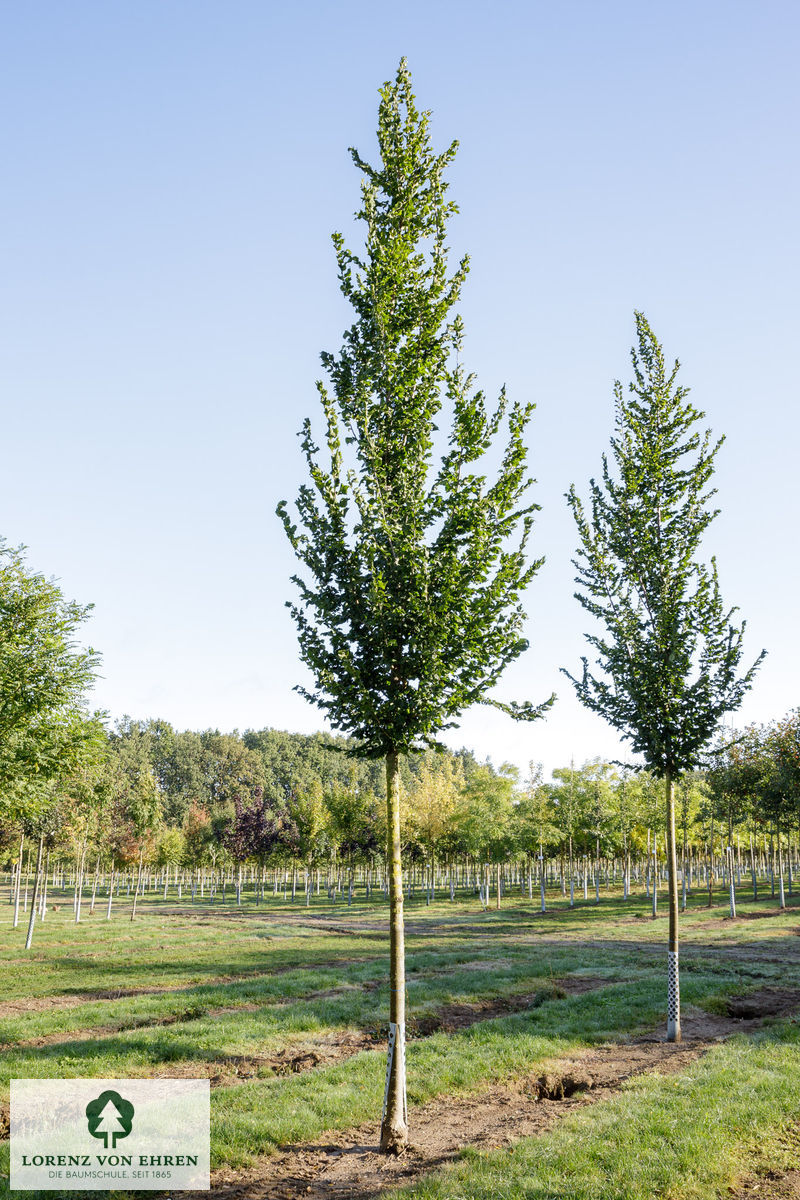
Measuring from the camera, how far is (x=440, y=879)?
96188mm

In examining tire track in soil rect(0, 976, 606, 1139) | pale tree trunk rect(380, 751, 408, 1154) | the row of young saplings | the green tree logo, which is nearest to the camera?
pale tree trunk rect(380, 751, 408, 1154)

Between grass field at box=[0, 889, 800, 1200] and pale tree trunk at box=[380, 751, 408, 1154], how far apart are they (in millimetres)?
685

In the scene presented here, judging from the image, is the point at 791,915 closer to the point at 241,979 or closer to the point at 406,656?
the point at 241,979

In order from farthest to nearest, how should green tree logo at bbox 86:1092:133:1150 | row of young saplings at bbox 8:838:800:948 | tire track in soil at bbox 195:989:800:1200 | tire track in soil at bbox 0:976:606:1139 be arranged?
row of young saplings at bbox 8:838:800:948 → tire track in soil at bbox 0:976:606:1139 → green tree logo at bbox 86:1092:133:1150 → tire track in soil at bbox 195:989:800:1200

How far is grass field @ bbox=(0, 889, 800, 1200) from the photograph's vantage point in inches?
326

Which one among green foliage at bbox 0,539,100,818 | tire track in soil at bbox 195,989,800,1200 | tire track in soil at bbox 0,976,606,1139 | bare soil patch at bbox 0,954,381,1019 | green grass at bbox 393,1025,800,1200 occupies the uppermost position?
green foliage at bbox 0,539,100,818

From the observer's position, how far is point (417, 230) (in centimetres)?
1120

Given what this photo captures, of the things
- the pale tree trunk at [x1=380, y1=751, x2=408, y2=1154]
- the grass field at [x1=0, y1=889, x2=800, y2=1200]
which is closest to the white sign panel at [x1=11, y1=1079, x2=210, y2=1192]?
the grass field at [x1=0, y1=889, x2=800, y2=1200]

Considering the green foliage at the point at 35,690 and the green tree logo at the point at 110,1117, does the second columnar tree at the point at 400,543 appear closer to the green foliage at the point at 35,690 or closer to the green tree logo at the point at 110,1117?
the green tree logo at the point at 110,1117

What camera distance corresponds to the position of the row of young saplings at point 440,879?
60.8 metres

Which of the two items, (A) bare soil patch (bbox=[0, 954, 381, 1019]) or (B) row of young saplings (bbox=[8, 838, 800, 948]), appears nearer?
(A) bare soil patch (bbox=[0, 954, 381, 1019])

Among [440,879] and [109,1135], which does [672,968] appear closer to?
[109,1135]

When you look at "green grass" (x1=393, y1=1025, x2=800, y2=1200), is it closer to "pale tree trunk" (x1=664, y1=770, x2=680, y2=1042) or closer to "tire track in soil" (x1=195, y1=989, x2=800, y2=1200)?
"tire track in soil" (x1=195, y1=989, x2=800, y2=1200)

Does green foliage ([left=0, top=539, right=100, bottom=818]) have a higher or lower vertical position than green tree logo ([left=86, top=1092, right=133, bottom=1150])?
higher
